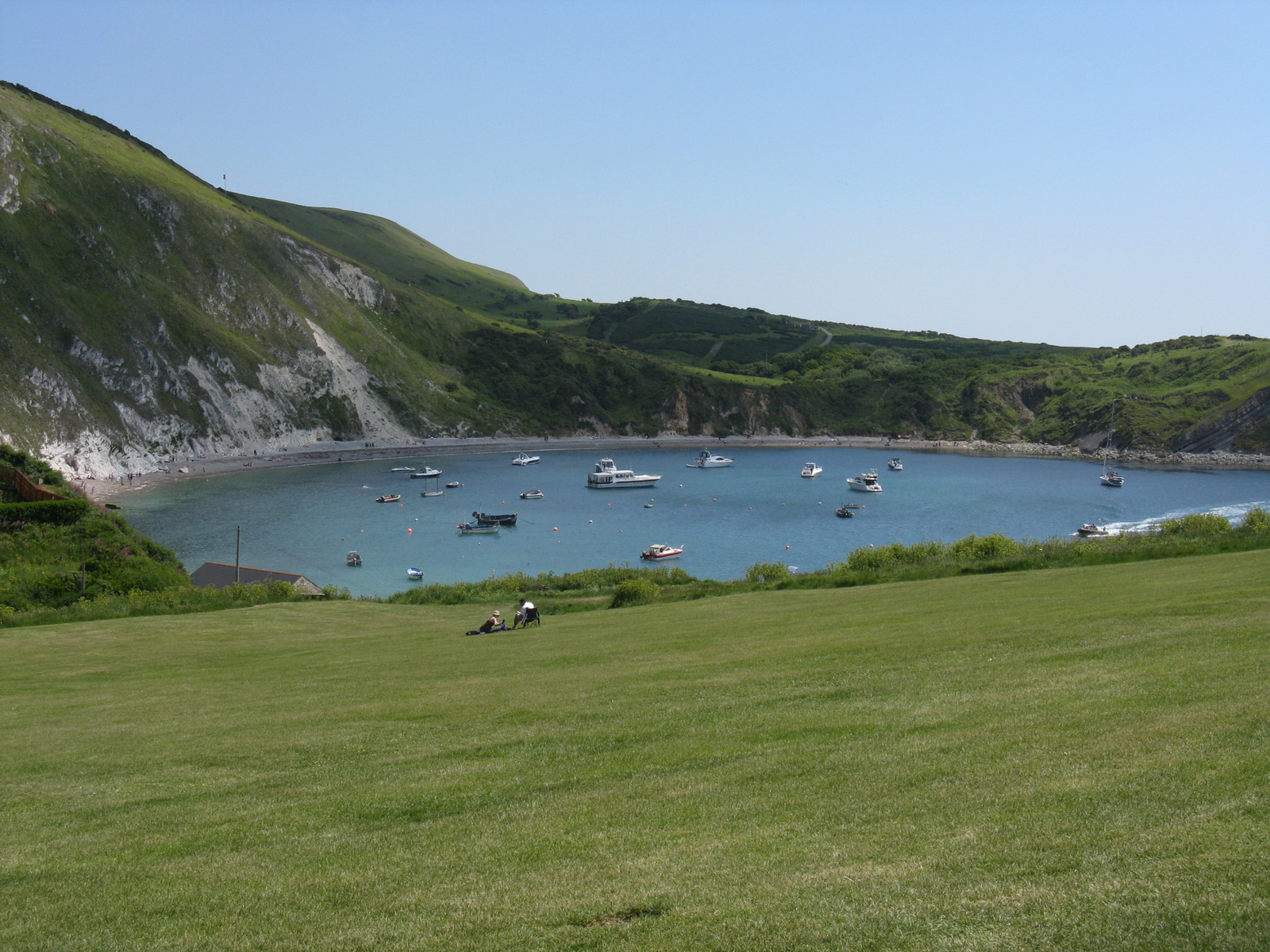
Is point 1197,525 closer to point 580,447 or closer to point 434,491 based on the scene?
point 434,491

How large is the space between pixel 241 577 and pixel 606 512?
51.2 m

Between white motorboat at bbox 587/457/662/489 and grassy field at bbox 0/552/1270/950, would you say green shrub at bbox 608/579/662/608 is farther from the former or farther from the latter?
white motorboat at bbox 587/457/662/489

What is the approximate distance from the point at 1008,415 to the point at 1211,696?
617 ft

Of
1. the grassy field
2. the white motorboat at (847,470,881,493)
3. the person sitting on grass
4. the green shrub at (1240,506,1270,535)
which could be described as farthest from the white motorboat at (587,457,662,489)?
the grassy field

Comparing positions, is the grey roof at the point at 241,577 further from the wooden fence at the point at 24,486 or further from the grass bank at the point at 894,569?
the grass bank at the point at 894,569

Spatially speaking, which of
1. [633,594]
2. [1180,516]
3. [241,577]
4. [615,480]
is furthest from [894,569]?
[615,480]

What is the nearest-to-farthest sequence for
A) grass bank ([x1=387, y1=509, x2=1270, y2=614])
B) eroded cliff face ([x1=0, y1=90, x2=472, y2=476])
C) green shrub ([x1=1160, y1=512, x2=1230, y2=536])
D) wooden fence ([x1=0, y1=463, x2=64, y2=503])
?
grass bank ([x1=387, y1=509, x2=1270, y2=614]) → green shrub ([x1=1160, y1=512, x2=1230, y2=536]) → wooden fence ([x1=0, y1=463, x2=64, y2=503]) → eroded cliff face ([x1=0, y1=90, x2=472, y2=476])

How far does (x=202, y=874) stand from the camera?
8117 millimetres

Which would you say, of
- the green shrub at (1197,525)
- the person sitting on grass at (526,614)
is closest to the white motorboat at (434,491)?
the green shrub at (1197,525)

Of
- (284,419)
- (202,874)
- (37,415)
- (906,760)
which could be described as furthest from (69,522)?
(284,419)

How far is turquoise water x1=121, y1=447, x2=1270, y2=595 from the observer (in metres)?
73.1

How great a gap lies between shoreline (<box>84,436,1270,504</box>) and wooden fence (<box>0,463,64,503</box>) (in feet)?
135

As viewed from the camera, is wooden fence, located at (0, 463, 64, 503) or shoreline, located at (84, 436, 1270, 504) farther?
shoreline, located at (84, 436, 1270, 504)

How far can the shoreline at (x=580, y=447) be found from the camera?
11225 cm
